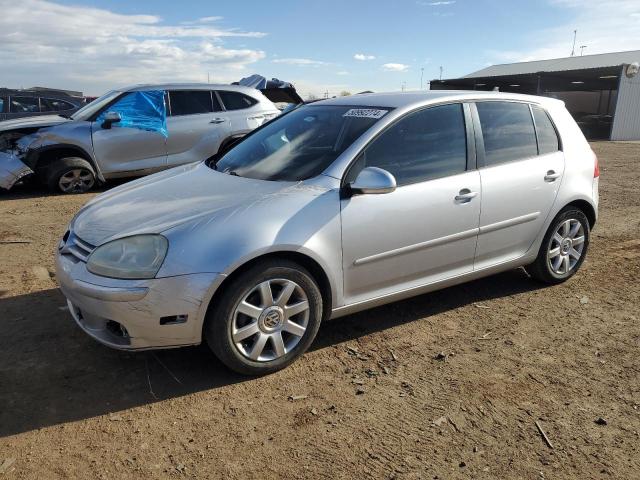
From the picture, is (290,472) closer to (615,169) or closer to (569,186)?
(569,186)

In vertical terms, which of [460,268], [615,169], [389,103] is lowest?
[615,169]

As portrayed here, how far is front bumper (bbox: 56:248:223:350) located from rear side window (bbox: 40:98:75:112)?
12347 mm

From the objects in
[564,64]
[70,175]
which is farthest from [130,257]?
[564,64]

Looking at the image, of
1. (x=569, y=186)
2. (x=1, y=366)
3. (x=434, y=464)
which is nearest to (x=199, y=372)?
(x=1, y=366)

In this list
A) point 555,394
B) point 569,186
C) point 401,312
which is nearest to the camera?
point 555,394

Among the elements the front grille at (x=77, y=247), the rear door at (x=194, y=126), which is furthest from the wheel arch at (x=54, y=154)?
the front grille at (x=77, y=247)

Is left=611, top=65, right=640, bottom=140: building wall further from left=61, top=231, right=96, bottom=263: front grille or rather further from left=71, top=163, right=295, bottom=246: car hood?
left=61, top=231, right=96, bottom=263: front grille

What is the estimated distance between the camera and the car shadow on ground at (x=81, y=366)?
9.45 feet

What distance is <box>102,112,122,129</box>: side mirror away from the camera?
8016mm

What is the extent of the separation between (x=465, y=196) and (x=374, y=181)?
0.91 meters

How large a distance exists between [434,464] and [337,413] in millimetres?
592

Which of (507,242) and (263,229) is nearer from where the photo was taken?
(263,229)

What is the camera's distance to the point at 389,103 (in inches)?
150

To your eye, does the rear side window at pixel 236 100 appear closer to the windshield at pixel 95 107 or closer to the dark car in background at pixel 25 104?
the windshield at pixel 95 107
